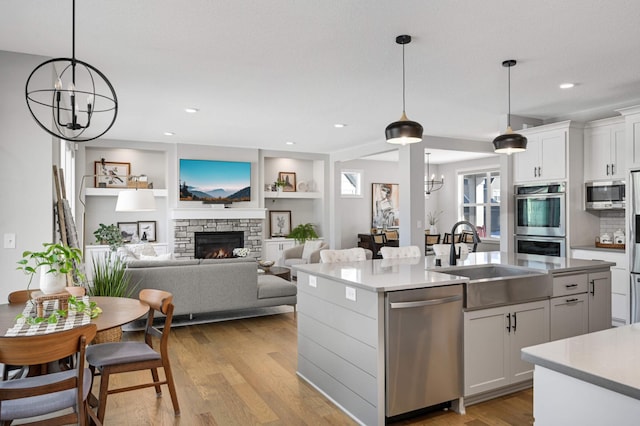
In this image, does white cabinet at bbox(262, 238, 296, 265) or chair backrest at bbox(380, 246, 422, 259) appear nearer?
chair backrest at bbox(380, 246, 422, 259)

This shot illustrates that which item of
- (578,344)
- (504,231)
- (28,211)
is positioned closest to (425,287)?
(578,344)

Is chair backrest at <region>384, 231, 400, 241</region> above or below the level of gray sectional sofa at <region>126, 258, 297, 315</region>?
above

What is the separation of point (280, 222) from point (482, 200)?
5047mm

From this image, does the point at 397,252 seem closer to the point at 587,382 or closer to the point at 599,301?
the point at 599,301

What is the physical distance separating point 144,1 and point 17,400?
233cm

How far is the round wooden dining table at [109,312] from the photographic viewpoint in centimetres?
234

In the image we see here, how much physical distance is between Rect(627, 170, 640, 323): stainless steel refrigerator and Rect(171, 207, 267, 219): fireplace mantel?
6.30 metres

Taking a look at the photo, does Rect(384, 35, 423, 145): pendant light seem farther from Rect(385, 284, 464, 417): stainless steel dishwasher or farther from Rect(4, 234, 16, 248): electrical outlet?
Rect(4, 234, 16, 248): electrical outlet

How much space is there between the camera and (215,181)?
8.66 m

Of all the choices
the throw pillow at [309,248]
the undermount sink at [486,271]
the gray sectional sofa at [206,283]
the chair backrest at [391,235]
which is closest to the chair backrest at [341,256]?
the undermount sink at [486,271]

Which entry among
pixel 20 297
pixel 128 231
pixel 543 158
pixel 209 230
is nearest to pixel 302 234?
pixel 209 230

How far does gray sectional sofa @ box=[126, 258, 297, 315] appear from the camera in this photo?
194 inches

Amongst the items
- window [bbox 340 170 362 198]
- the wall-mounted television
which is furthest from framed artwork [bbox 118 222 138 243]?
window [bbox 340 170 362 198]

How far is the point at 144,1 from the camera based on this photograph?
2.71 meters
